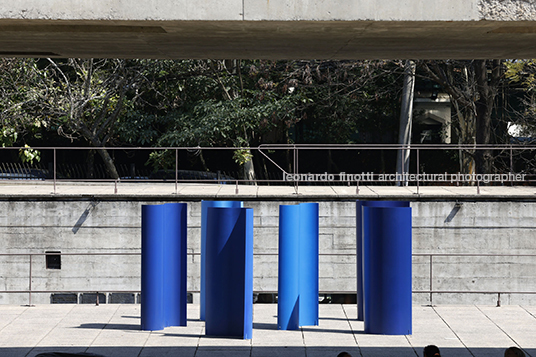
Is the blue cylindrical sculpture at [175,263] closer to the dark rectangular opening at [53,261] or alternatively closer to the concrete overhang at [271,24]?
the concrete overhang at [271,24]

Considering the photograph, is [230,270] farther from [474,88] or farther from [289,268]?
[474,88]

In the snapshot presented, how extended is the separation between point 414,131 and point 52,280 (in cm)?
2120

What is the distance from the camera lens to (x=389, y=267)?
8.73 metres

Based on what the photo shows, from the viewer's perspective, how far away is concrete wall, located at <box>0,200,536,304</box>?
1573 centimetres

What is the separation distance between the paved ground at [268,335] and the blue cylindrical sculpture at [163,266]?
0.78 ft

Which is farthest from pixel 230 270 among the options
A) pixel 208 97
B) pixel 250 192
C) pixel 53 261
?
pixel 208 97

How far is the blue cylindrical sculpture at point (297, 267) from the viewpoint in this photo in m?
9.13

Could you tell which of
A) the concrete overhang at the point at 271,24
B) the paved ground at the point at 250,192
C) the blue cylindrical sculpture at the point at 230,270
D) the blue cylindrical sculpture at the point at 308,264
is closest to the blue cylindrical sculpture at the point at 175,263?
the blue cylindrical sculpture at the point at 230,270

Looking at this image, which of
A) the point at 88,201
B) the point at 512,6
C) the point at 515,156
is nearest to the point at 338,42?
the point at 512,6

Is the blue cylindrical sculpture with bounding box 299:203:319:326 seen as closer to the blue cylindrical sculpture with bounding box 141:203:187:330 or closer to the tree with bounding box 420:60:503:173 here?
the blue cylindrical sculpture with bounding box 141:203:187:330

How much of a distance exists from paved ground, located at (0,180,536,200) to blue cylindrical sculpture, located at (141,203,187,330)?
615 centimetres

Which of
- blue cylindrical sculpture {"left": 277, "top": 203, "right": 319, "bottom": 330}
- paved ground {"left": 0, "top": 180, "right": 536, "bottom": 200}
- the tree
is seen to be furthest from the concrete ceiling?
the tree

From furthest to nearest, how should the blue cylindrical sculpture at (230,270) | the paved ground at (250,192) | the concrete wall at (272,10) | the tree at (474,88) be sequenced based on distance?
the tree at (474,88)
the paved ground at (250,192)
the blue cylindrical sculpture at (230,270)
the concrete wall at (272,10)

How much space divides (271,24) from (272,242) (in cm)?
1187
